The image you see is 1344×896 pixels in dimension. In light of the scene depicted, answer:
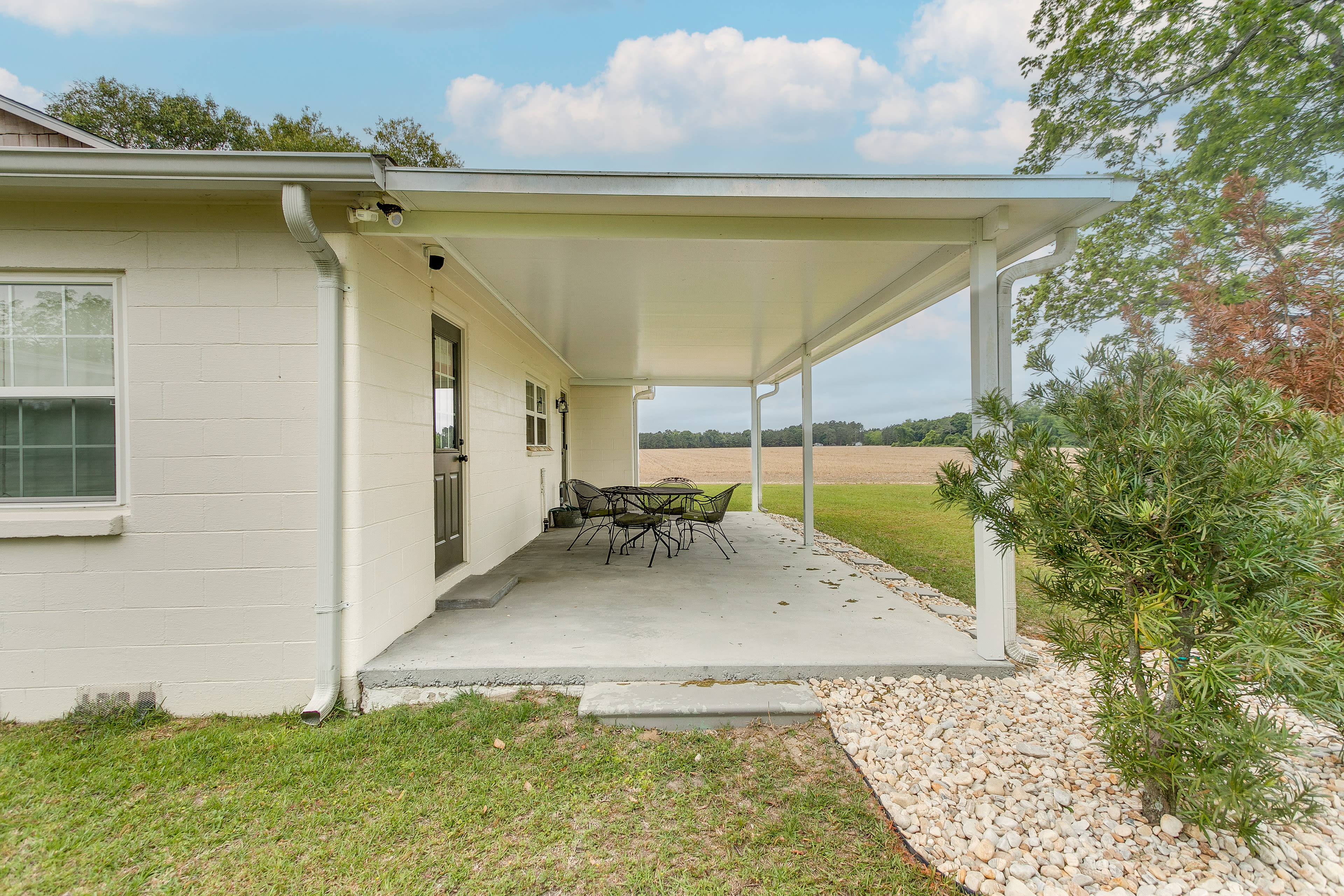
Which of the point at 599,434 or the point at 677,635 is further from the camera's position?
the point at 599,434

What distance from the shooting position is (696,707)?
2.49 m

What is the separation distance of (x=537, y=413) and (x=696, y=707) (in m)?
5.52

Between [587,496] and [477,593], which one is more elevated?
[587,496]

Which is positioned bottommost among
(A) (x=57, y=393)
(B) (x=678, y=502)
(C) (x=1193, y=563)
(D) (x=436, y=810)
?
(D) (x=436, y=810)

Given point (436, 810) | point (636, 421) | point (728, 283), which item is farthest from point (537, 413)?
point (436, 810)

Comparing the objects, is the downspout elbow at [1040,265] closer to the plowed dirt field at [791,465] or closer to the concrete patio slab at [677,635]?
the concrete patio slab at [677,635]

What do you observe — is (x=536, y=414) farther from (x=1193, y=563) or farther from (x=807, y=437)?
(x=1193, y=563)

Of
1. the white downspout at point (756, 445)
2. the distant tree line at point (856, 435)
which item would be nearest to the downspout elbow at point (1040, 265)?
the distant tree line at point (856, 435)

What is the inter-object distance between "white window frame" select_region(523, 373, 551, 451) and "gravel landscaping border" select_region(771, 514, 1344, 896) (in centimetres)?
478

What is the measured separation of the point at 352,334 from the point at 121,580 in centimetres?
156

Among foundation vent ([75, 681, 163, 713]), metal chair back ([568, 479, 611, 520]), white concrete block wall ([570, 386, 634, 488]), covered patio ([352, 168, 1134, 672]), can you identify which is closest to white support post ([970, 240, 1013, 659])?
covered patio ([352, 168, 1134, 672])

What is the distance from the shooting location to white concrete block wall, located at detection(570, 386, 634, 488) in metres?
10.3

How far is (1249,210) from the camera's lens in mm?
3262

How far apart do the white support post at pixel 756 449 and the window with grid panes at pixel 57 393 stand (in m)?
7.99
